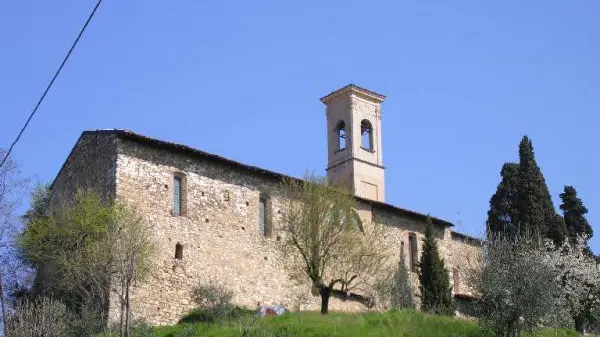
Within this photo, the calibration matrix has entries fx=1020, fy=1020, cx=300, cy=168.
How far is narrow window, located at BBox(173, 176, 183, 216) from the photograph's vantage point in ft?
132

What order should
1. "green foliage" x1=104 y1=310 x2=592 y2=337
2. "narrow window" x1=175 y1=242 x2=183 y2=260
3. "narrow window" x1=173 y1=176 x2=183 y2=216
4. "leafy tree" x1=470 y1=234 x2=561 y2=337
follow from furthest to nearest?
1. "narrow window" x1=173 y1=176 x2=183 y2=216
2. "narrow window" x1=175 y1=242 x2=183 y2=260
3. "leafy tree" x1=470 y1=234 x2=561 y2=337
4. "green foliage" x1=104 y1=310 x2=592 y2=337

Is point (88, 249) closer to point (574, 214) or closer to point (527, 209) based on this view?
point (527, 209)

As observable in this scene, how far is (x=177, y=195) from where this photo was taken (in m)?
40.3

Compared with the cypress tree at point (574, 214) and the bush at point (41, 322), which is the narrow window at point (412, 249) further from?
the bush at point (41, 322)

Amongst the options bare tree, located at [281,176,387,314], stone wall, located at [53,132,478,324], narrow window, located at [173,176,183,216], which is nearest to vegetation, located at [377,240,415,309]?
bare tree, located at [281,176,387,314]

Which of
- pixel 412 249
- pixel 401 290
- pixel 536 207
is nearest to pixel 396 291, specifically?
pixel 401 290

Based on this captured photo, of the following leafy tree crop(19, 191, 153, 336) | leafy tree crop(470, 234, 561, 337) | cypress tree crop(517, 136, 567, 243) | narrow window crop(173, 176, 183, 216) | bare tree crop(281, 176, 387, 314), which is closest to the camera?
leafy tree crop(19, 191, 153, 336)

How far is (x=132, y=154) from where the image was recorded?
39.1 meters

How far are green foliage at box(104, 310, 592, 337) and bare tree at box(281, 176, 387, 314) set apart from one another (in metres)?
3.35

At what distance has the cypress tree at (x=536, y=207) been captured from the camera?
1820 inches

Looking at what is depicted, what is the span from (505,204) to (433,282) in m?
8.00

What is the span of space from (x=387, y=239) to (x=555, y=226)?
Answer: 7.71m

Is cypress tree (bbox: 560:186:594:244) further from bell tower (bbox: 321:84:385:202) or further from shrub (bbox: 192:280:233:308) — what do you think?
shrub (bbox: 192:280:233:308)

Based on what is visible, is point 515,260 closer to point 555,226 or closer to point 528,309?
point 528,309
